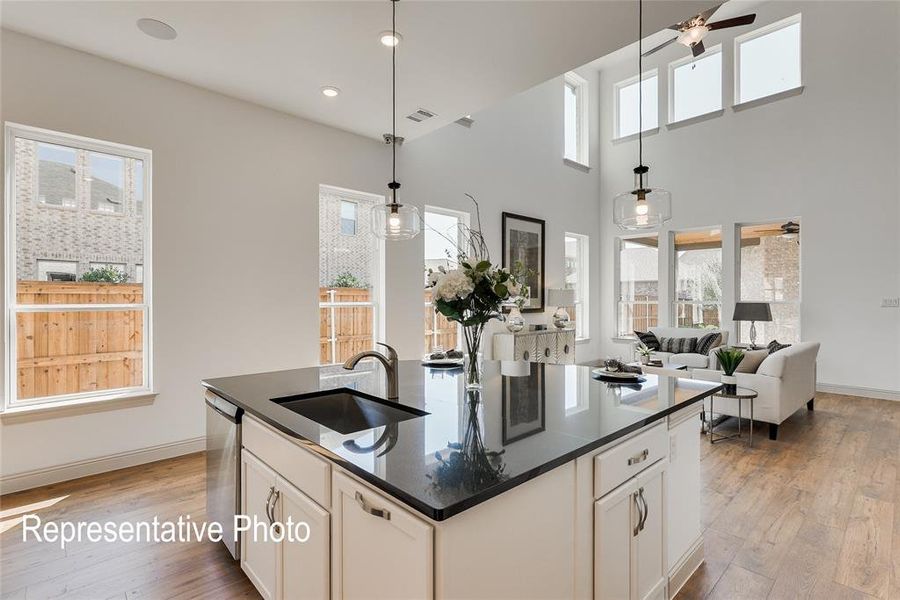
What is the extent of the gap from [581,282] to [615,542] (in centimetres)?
658

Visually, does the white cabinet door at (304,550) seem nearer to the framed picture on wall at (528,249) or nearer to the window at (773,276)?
the framed picture on wall at (528,249)

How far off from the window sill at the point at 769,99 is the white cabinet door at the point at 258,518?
25.0 feet

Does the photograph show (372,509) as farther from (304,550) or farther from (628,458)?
(628,458)

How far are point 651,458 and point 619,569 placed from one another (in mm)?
390

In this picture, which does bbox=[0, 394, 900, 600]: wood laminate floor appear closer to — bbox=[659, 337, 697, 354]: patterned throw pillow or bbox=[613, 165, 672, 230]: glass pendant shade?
bbox=[613, 165, 672, 230]: glass pendant shade

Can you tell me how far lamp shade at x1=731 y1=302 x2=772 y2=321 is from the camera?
552 centimetres

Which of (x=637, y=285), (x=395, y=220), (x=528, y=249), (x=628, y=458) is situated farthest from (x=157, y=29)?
(x=637, y=285)

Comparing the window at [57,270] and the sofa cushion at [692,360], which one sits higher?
the window at [57,270]

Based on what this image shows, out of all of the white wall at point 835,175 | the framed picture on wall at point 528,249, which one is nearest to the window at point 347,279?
the framed picture on wall at point 528,249

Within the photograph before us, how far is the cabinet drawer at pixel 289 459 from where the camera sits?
125 cm

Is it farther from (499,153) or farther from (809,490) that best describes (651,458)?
(499,153)

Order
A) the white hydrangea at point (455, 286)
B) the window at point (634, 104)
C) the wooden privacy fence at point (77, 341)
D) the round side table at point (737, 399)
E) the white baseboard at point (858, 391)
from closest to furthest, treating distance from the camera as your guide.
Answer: the white hydrangea at point (455, 286) < the wooden privacy fence at point (77, 341) < the round side table at point (737, 399) < the white baseboard at point (858, 391) < the window at point (634, 104)

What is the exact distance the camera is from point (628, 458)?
1439 mm

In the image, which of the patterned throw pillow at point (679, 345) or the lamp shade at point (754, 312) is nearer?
the lamp shade at point (754, 312)
